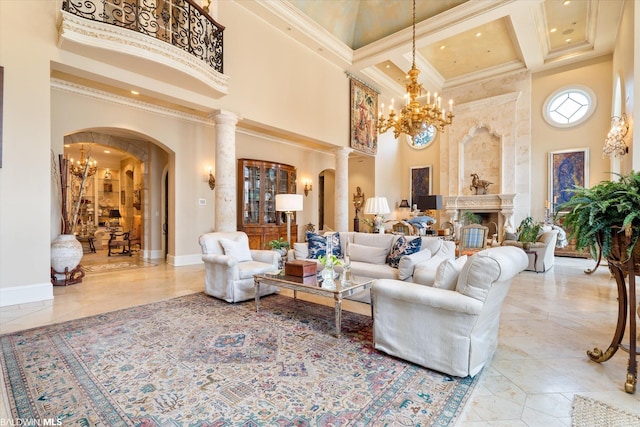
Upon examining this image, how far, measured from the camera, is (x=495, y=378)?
2.16 metres

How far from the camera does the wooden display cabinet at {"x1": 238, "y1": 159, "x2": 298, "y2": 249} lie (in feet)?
24.8

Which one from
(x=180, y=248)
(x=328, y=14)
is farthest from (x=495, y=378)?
(x=328, y=14)

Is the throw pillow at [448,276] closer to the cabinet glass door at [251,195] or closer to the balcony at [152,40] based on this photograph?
the balcony at [152,40]

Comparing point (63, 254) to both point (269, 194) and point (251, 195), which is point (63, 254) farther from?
point (269, 194)

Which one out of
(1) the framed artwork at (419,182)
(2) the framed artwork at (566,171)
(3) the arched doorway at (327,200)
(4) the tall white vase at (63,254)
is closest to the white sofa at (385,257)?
(4) the tall white vase at (63,254)

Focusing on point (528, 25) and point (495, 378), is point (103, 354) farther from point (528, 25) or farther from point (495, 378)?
point (528, 25)

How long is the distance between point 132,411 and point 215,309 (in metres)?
1.91

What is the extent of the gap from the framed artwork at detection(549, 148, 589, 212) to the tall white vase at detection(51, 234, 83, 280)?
11.2 meters

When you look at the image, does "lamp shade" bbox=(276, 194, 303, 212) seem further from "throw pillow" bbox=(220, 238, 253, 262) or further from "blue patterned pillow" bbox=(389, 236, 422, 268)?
"blue patterned pillow" bbox=(389, 236, 422, 268)

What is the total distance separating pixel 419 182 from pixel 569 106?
190 inches

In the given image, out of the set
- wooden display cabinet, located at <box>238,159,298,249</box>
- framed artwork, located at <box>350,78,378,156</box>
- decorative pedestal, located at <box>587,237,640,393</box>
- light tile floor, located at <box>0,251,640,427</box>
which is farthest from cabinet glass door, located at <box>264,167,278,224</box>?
decorative pedestal, located at <box>587,237,640,393</box>

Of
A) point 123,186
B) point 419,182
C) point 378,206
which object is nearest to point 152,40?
point 378,206

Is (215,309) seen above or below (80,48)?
below

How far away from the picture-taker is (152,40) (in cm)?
420
